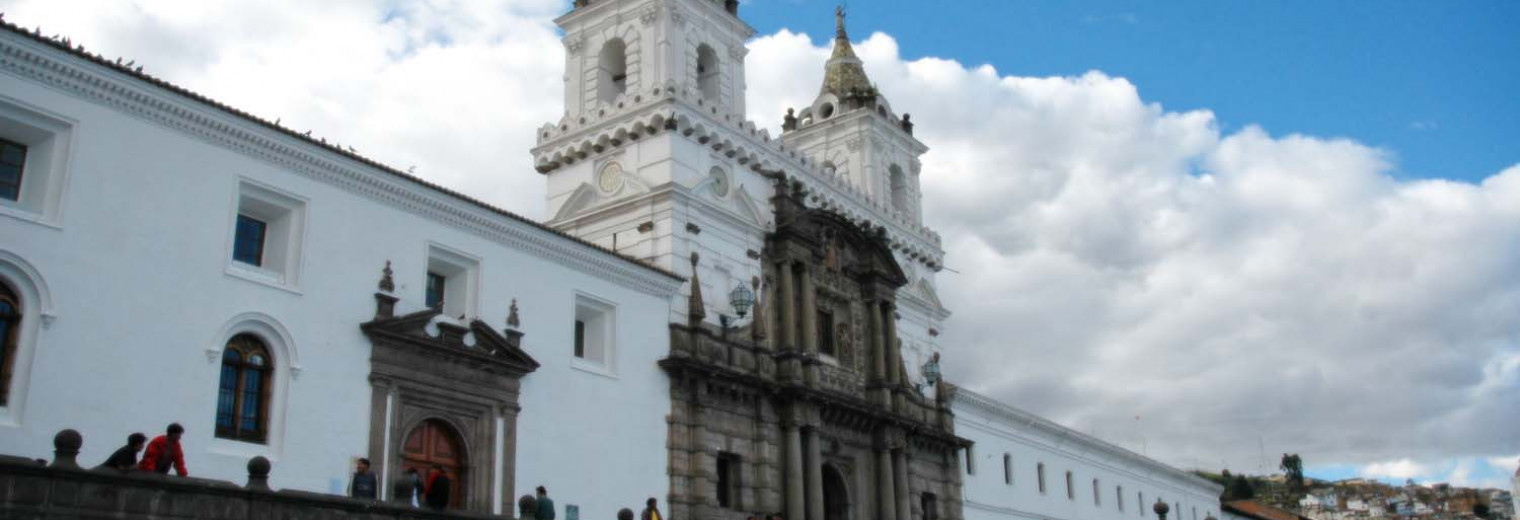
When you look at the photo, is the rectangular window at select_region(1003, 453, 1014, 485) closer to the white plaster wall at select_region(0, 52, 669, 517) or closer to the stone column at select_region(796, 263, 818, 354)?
the stone column at select_region(796, 263, 818, 354)

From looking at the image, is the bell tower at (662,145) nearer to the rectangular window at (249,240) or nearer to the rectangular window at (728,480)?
the rectangular window at (728,480)

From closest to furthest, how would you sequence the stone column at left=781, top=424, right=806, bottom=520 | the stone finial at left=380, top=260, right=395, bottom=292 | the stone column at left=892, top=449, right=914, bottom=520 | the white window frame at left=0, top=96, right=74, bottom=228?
the white window frame at left=0, top=96, right=74, bottom=228 → the stone finial at left=380, top=260, right=395, bottom=292 → the stone column at left=781, top=424, right=806, bottom=520 → the stone column at left=892, top=449, right=914, bottom=520

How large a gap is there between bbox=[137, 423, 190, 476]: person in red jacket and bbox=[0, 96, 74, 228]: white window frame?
13.6 feet

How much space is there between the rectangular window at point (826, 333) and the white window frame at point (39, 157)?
67.3 feet

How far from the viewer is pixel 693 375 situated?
3042 centimetres

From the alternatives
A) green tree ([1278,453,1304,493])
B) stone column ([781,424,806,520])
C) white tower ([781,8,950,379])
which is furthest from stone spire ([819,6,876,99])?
green tree ([1278,453,1304,493])

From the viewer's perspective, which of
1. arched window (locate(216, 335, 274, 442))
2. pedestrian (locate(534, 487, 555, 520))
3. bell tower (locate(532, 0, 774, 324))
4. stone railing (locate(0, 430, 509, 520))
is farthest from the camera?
bell tower (locate(532, 0, 774, 324))

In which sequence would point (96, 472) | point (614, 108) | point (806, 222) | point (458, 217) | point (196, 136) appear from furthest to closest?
point (806, 222), point (614, 108), point (458, 217), point (196, 136), point (96, 472)

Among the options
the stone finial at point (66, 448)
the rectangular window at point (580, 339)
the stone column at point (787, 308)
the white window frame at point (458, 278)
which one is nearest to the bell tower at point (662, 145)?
the stone column at point (787, 308)

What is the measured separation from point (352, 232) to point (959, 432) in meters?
24.6

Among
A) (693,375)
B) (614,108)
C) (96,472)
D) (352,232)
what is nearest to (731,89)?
(614,108)

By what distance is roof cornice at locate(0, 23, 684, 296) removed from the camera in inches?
766

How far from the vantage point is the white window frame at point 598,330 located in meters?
28.5

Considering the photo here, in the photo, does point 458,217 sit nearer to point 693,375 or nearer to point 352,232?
point 352,232
